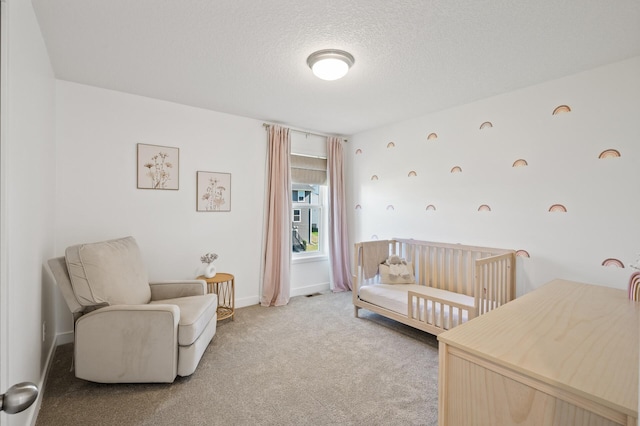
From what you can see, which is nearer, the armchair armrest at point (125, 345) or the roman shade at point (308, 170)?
the armchair armrest at point (125, 345)

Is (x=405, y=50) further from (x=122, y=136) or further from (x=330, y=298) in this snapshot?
(x=330, y=298)

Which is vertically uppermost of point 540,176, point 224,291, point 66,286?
point 540,176

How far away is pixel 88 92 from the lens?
2846mm

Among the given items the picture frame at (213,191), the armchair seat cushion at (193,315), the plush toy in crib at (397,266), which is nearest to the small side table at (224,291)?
the armchair seat cushion at (193,315)

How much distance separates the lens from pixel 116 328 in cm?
206

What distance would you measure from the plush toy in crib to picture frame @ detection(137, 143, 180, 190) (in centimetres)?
256

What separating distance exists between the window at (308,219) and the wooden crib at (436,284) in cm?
112

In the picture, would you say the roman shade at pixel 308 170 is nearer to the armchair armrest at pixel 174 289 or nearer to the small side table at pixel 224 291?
the small side table at pixel 224 291

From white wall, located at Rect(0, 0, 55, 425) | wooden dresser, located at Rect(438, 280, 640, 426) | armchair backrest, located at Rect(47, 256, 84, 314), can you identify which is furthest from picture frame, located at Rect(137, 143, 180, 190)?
wooden dresser, located at Rect(438, 280, 640, 426)

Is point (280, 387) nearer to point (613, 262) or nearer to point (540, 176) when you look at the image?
point (613, 262)

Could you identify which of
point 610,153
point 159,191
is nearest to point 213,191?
point 159,191

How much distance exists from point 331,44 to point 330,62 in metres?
0.13

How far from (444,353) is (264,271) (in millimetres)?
3073

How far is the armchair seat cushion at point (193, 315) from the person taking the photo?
2.15 metres
